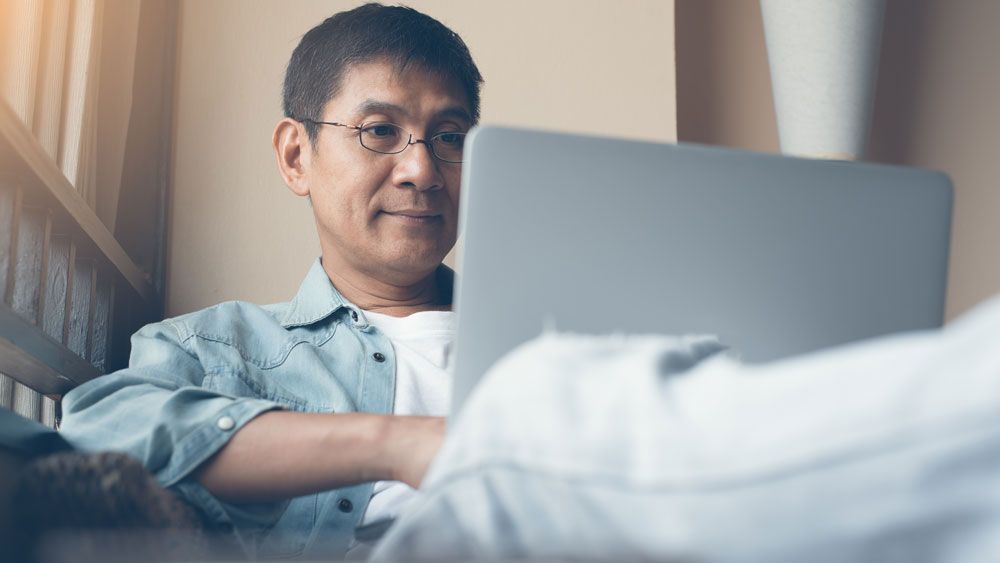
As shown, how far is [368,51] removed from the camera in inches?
63.9

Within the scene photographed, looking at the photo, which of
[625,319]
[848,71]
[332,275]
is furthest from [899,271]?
[848,71]

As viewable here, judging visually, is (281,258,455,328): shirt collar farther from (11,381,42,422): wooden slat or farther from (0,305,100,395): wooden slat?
(11,381,42,422): wooden slat

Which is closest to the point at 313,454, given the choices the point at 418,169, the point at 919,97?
the point at 418,169

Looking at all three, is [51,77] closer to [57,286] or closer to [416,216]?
[57,286]

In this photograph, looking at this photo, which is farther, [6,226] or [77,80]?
[77,80]

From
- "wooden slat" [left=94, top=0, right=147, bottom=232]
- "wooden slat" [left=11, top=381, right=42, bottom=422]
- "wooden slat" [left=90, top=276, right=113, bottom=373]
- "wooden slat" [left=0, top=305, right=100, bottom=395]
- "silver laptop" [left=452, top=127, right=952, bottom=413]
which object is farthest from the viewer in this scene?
"wooden slat" [left=94, top=0, right=147, bottom=232]

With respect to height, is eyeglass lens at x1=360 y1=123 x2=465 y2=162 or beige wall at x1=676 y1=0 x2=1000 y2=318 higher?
beige wall at x1=676 y1=0 x2=1000 y2=318

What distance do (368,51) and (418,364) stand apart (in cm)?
54

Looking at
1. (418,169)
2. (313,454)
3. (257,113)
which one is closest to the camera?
(313,454)

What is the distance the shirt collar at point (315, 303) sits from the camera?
1.47m

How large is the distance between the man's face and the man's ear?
0.10m

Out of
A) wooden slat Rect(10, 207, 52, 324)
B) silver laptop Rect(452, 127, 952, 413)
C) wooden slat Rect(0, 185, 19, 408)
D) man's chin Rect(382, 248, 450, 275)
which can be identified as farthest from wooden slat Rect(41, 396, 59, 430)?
silver laptop Rect(452, 127, 952, 413)

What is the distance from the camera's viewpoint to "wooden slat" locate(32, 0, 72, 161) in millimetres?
1639

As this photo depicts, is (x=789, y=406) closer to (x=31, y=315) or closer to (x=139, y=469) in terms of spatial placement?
(x=139, y=469)
